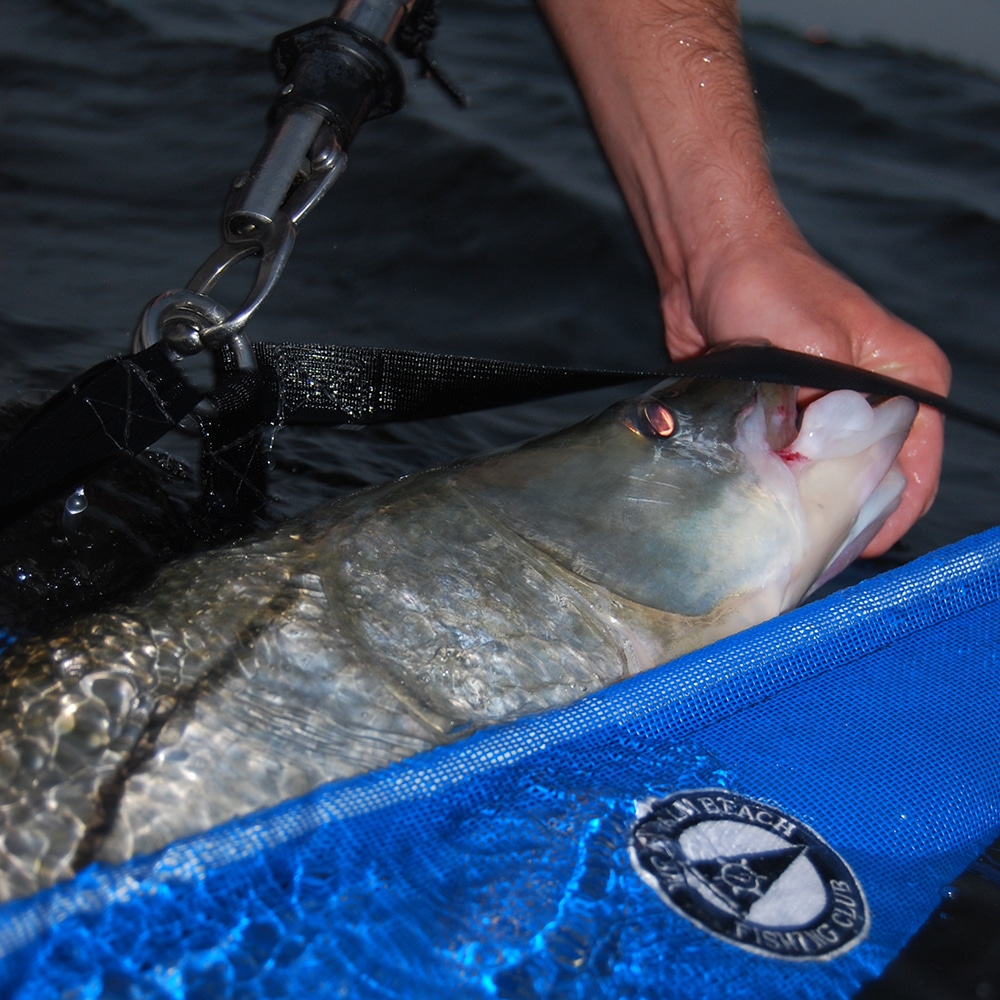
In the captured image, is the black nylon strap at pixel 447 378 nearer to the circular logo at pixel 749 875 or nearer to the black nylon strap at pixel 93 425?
the black nylon strap at pixel 93 425

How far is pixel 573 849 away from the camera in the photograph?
128 cm

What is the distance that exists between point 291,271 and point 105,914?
394cm

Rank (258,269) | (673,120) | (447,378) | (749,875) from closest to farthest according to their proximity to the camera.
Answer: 1. (749,875)
2. (258,269)
3. (447,378)
4. (673,120)

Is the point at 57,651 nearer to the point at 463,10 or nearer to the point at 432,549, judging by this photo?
the point at 432,549

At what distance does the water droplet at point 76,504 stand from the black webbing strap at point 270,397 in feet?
0.92

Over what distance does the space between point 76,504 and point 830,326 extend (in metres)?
1.68

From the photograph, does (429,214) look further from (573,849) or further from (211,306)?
(573,849)

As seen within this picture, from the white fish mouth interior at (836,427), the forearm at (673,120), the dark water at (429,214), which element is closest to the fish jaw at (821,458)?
the white fish mouth interior at (836,427)

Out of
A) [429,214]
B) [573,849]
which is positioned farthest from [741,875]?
[429,214]

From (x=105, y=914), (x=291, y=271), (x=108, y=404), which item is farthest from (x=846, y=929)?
(x=291, y=271)

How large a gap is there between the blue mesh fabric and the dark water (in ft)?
3.53

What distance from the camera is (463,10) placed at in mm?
8422

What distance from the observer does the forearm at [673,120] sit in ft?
9.01

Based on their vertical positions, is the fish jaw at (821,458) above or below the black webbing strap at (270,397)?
above
